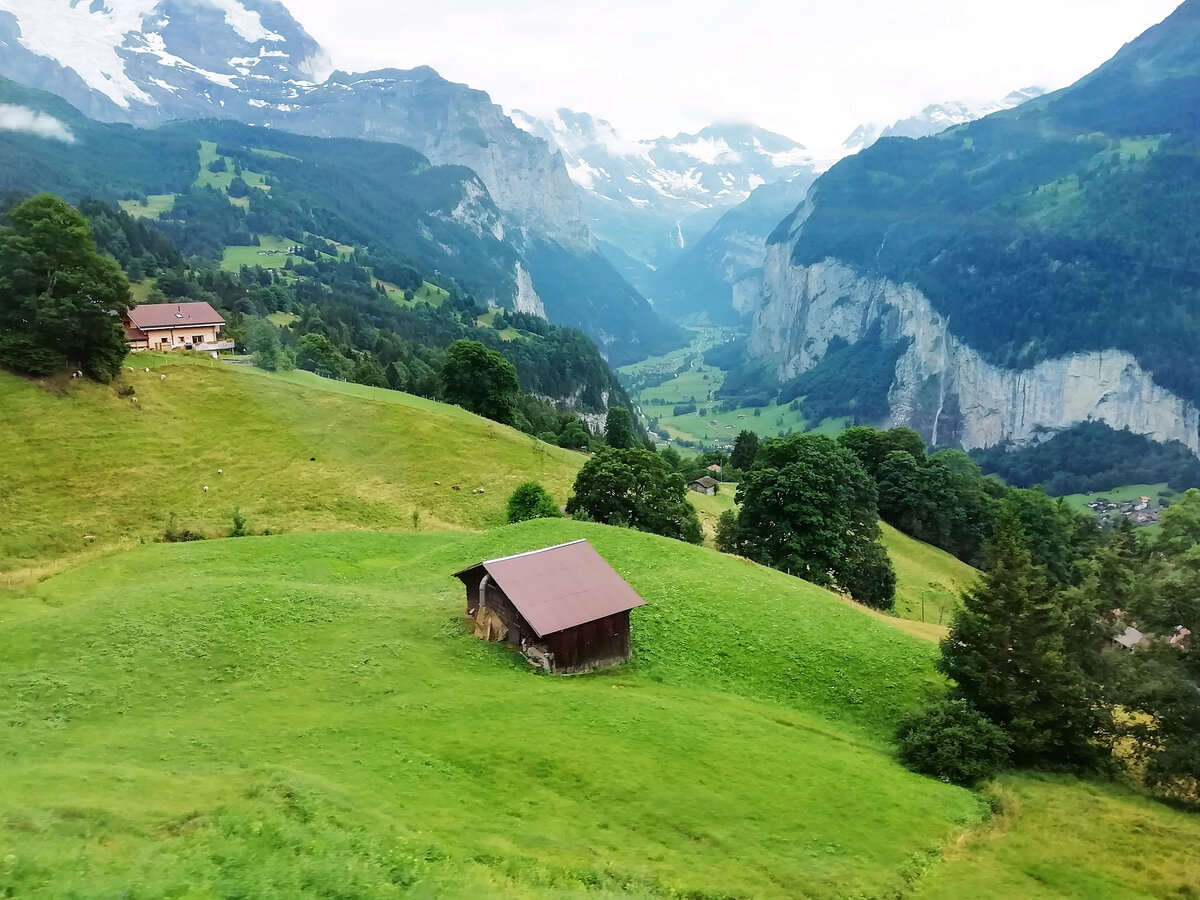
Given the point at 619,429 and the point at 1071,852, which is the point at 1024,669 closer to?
the point at 1071,852

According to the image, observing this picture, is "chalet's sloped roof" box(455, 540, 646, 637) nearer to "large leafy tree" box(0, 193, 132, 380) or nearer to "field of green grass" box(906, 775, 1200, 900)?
"field of green grass" box(906, 775, 1200, 900)

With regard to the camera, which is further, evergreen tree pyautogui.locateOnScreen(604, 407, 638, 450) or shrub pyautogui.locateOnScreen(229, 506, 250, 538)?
evergreen tree pyautogui.locateOnScreen(604, 407, 638, 450)

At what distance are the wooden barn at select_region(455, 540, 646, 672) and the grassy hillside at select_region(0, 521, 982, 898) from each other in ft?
3.55

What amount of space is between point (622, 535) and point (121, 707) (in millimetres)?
32841

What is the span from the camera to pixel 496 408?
108 m

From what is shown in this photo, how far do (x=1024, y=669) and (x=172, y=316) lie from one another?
102 metres

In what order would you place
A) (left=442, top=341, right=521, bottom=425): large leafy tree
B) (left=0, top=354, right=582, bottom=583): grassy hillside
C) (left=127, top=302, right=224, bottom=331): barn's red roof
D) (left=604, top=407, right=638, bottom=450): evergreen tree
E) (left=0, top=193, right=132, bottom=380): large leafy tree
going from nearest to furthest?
(left=0, top=354, right=582, bottom=583): grassy hillside → (left=0, top=193, right=132, bottom=380): large leafy tree → (left=127, top=302, right=224, bottom=331): barn's red roof → (left=442, top=341, right=521, bottom=425): large leafy tree → (left=604, top=407, right=638, bottom=450): evergreen tree

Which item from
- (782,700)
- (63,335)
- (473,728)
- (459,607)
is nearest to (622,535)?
(459,607)

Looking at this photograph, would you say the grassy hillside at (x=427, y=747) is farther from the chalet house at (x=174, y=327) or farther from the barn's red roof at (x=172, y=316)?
the barn's red roof at (x=172, y=316)

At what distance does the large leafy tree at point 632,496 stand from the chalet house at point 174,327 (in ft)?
201

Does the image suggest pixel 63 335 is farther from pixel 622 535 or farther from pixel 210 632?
pixel 622 535

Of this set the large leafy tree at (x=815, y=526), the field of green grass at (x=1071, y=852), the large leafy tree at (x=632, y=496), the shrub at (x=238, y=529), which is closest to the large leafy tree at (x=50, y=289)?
the shrub at (x=238, y=529)

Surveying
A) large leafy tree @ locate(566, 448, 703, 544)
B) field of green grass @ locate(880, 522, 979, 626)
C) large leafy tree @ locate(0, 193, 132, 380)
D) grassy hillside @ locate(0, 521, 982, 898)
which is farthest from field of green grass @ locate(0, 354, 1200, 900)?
field of green grass @ locate(880, 522, 979, 626)

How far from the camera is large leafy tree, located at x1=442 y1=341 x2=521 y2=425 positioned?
107 metres
